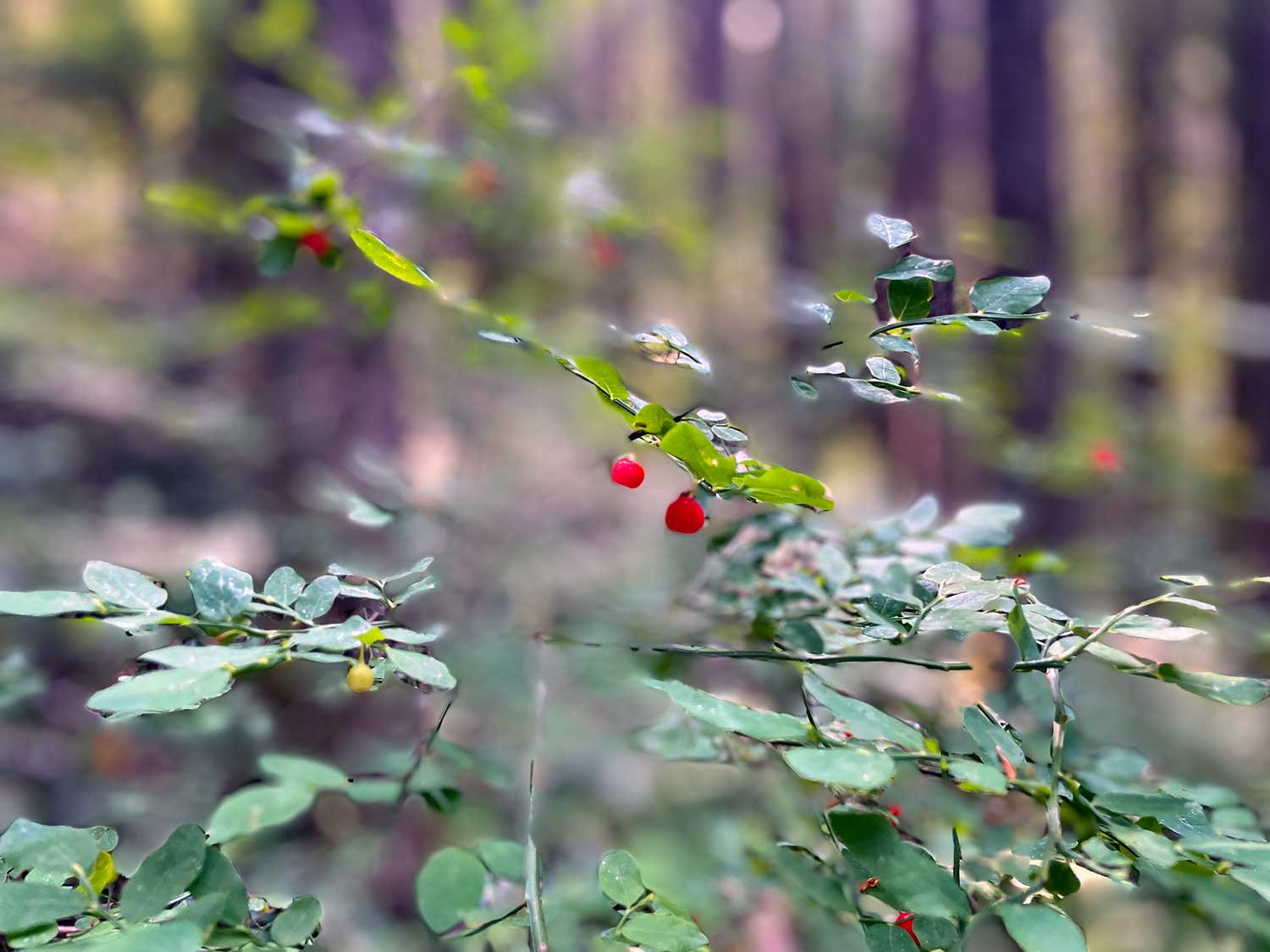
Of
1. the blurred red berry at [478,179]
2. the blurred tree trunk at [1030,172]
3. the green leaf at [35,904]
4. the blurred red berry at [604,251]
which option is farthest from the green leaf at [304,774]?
the blurred tree trunk at [1030,172]

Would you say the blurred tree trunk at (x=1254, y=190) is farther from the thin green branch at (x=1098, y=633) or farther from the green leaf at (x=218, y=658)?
the green leaf at (x=218, y=658)

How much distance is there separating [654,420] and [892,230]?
240 millimetres

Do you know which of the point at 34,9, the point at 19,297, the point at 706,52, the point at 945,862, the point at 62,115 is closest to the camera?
the point at 945,862

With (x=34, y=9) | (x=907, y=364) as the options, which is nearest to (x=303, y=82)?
(x=907, y=364)

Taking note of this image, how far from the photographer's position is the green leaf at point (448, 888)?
642mm

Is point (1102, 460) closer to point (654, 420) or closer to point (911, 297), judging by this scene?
point (911, 297)

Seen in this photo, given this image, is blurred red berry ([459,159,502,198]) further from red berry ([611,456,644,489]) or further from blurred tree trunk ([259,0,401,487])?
red berry ([611,456,644,489])

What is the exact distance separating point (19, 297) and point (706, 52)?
527 centimetres

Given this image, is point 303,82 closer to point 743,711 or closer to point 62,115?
point 743,711

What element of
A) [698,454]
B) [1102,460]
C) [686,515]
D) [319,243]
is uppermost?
[319,243]

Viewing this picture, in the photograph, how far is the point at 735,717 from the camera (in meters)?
0.49

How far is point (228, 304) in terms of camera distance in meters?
2.72

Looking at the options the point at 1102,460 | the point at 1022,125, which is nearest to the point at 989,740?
the point at 1102,460

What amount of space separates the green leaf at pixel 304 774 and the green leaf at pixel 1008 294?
70 cm
